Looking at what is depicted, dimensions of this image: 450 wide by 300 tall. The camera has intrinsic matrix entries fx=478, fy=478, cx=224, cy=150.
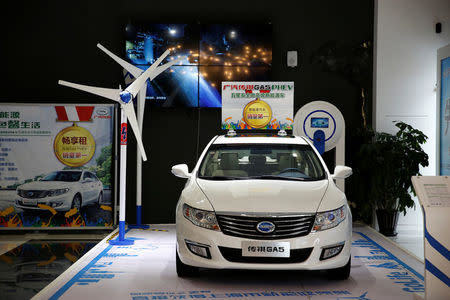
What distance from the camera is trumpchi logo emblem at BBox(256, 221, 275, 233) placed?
3.59 m

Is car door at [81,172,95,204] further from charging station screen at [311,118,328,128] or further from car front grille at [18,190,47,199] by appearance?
charging station screen at [311,118,328,128]

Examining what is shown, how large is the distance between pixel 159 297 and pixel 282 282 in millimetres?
1058

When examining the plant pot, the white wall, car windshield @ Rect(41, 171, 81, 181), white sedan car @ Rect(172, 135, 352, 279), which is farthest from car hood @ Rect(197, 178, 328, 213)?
the white wall

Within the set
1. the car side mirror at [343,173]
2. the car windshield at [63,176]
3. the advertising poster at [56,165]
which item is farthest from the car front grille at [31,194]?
the car side mirror at [343,173]

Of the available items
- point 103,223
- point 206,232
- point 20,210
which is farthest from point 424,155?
point 20,210

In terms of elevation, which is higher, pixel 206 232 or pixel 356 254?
pixel 206 232

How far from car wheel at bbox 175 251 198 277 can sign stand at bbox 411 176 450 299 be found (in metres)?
1.84

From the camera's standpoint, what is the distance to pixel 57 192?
21.2 ft

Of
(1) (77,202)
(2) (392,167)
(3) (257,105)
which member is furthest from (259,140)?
(1) (77,202)

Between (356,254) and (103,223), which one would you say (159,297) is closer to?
(356,254)

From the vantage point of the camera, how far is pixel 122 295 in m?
3.66

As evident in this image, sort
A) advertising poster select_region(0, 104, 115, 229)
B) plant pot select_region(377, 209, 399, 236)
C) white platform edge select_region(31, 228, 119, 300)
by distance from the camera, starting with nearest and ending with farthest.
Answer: white platform edge select_region(31, 228, 119, 300) < advertising poster select_region(0, 104, 115, 229) < plant pot select_region(377, 209, 399, 236)

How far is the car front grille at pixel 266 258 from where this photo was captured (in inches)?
141

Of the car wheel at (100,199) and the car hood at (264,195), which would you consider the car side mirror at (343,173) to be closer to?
the car hood at (264,195)
